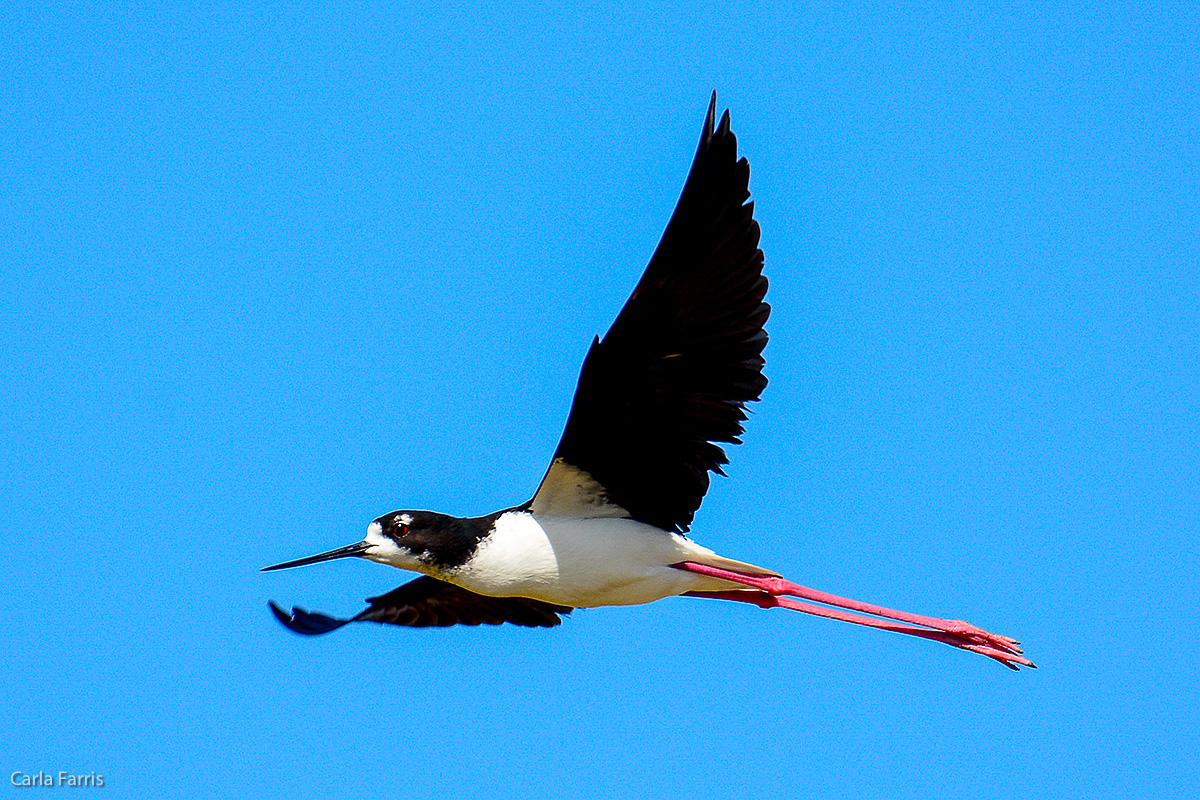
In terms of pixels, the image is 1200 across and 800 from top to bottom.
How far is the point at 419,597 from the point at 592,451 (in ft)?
7.11

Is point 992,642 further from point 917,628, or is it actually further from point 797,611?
point 797,611

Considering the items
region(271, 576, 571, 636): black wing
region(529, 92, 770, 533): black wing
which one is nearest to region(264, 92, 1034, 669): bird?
region(529, 92, 770, 533): black wing

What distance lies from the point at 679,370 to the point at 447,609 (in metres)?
2.79

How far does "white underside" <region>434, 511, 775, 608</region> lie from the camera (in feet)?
22.9

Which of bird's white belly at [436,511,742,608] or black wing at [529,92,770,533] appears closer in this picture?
black wing at [529,92,770,533]

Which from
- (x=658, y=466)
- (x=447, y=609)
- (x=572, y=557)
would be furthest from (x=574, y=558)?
(x=447, y=609)

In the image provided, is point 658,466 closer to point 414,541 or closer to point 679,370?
point 679,370

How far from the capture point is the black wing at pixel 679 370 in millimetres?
6004

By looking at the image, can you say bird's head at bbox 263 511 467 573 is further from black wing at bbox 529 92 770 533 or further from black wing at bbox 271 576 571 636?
black wing at bbox 271 576 571 636

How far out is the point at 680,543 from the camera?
23.1ft

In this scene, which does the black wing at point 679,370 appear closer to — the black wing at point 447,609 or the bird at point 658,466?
the bird at point 658,466

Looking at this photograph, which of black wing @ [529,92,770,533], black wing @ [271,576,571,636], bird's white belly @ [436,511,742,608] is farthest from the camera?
black wing @ [271,576,571,636]

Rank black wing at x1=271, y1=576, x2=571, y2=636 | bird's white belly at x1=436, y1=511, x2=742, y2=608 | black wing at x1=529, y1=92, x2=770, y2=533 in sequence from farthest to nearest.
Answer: black wing at x1=271, y1=576, x2=571, y2=636 → bird's white belly at x1=436, y1=511, x2=742, y2=608 → black wing at x1=529, y1=92, x2=770, y2=533

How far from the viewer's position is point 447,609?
8414 millimetres
